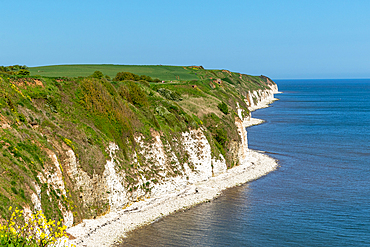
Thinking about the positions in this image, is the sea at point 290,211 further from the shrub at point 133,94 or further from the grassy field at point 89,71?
the grassy field at point 89,71

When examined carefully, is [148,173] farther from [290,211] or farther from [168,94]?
[168,94]

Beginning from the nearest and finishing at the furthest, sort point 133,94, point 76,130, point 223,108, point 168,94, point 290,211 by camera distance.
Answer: point 76,130 → point 290,211 → point 133,94 → point 168,94 → point 223,108

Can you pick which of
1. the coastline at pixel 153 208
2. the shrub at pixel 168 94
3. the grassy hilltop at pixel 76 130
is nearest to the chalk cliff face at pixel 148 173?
the grassy hilltop at pixel 76 130

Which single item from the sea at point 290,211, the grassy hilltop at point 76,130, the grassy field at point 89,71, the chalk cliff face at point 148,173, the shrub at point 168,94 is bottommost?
the sea at point 290,211

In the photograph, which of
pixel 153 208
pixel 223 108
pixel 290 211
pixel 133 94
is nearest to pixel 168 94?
pixel 223 108

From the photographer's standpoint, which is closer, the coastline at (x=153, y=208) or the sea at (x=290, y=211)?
the coastline at (x=153, y=208)

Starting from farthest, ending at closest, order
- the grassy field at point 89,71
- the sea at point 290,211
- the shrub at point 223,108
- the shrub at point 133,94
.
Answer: the grassy field at point 89,71 < the shrub at point 223,108 < the shrub at point 133,94 < the sea at point 290,211

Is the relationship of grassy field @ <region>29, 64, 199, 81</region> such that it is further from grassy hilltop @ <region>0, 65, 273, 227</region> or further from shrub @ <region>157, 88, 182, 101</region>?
grassy hilltop @ <region>0, 65, 273, 227</region>

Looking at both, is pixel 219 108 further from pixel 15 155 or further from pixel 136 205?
pixel 15 155
